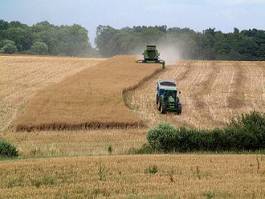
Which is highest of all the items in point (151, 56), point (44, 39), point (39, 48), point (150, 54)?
point (150, 54)

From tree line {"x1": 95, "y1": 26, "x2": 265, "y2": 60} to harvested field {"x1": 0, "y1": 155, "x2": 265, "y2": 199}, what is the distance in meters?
83.8

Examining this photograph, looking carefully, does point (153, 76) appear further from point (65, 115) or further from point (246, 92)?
point (65, 115)

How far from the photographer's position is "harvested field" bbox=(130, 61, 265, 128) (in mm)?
32312

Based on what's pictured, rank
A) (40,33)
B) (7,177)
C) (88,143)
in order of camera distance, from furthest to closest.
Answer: (40,33)
(88,143)
(7,177)

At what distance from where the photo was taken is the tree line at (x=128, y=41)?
10412 centimetres

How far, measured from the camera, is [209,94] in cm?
4034

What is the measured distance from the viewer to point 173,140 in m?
21.4

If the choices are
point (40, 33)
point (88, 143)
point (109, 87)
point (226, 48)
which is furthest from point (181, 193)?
point (40, 33)

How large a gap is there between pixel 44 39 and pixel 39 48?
10.1 meters

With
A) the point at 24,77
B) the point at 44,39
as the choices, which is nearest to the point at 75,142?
the point at 24,77

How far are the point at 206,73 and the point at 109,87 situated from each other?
14.7 meters

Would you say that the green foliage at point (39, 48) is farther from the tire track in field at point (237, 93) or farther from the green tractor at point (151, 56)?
Answer: the tire track in field at point (237, 93)

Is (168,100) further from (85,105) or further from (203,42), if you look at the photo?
(203,42)

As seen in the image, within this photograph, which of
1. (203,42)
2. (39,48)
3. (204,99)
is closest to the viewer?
(204,99)
